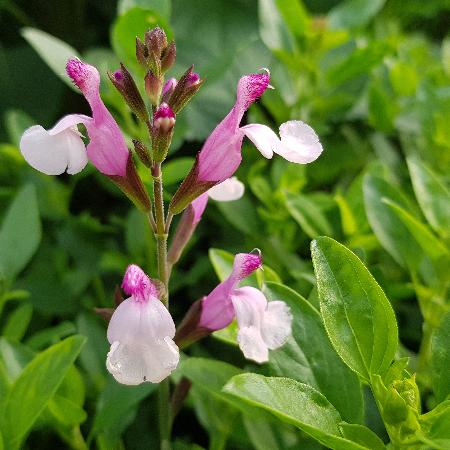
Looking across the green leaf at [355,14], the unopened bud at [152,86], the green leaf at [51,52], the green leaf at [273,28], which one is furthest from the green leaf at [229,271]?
the green leaf at [355,14]

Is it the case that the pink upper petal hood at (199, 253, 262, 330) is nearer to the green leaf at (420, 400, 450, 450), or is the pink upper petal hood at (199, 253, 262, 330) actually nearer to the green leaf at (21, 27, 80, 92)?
the green leaf at (420, 400, 450, 450)

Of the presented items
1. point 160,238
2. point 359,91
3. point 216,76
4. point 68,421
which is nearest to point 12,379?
point 68,421

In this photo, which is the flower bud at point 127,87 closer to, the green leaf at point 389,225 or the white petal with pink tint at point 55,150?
the white petal with pink tint at point 55,150

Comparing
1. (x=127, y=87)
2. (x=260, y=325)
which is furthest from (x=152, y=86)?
(x=260, y=325)

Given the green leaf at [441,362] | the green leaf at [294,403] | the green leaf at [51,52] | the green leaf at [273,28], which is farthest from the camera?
the green leaf at [273,28]

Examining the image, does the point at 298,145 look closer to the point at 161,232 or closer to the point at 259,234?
the point at 161,232
